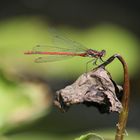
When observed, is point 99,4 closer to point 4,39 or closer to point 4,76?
point 4,39

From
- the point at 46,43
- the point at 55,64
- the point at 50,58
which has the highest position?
the point at 50,58

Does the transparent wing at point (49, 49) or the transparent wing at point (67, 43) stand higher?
the transparent wing at point (67, 43)

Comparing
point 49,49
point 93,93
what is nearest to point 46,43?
point 49,49

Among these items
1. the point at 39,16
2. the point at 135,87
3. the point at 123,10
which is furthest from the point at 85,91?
the point at 123,10

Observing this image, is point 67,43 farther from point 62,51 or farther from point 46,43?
point 46,43

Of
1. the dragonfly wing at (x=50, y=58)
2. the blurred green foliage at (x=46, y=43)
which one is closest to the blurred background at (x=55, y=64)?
the blurred green foliage at (x=46, y=43)

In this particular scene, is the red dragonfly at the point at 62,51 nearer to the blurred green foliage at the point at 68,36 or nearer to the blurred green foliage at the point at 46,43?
the blurred green foliage at the point at 46,43
